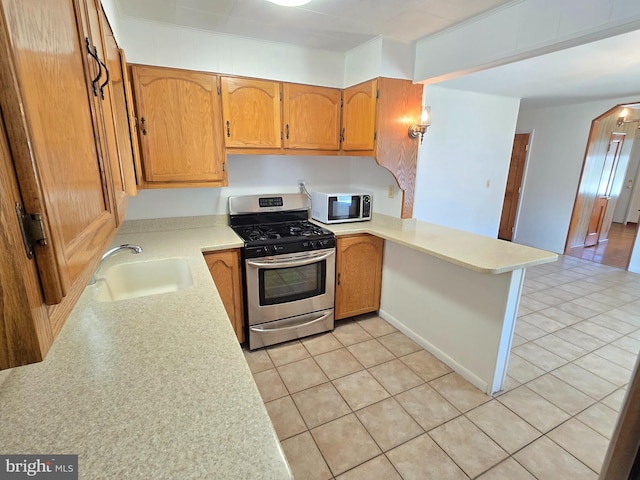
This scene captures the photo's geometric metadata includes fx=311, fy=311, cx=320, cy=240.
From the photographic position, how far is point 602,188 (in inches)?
205

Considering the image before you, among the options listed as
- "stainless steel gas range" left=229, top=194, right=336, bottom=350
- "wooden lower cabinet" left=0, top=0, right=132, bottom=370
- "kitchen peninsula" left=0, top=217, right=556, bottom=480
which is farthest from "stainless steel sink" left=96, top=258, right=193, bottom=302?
"wooden lower cabinet" left=0, top=0, right=132, bottom=370

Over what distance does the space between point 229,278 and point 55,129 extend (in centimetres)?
193

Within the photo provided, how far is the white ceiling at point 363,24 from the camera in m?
1.88

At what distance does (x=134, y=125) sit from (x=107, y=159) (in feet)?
4.65

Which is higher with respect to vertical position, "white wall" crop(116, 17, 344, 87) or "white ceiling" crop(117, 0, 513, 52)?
"white ceiling" crop(117, 0, 513, 52)

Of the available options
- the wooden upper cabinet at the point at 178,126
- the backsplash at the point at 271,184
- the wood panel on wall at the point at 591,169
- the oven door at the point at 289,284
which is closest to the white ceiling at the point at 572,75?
the wood panel on wall at the point at 591,169

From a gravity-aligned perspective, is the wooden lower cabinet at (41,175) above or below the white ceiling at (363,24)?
below

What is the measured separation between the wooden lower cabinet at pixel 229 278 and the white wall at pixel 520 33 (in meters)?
2.06

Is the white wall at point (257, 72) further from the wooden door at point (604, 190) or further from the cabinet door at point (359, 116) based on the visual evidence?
the wooden door at point (604, 190)

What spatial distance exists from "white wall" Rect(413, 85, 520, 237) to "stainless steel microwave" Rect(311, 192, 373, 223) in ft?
3.05

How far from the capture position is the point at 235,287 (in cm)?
240

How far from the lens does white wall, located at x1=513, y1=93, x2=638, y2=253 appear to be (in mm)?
4691

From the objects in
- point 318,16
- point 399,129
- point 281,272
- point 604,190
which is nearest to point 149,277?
point 281,272

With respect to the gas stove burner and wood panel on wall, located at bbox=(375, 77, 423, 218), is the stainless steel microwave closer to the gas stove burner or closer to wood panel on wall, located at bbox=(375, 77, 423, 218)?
the gas stove burner
